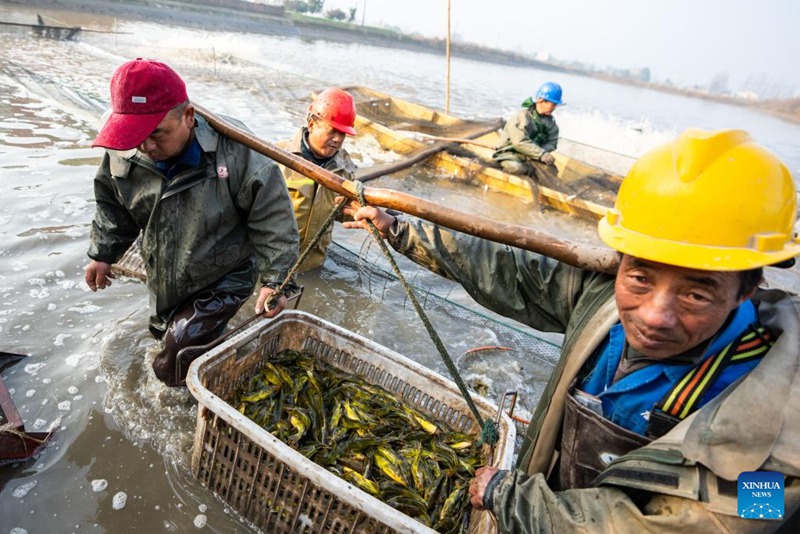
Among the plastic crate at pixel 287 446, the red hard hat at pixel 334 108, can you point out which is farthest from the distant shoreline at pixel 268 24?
the plastic crate at pixel 287 446

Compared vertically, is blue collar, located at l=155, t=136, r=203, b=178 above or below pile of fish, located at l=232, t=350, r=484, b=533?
above

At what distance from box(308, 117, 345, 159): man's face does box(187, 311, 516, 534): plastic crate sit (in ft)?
6.23

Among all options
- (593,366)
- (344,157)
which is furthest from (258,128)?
(593,366)

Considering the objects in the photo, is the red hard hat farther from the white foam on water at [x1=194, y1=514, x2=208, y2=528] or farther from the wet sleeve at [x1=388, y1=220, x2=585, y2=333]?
the white foam on water at [x1=194, y1=514, x2=208, y2=528]

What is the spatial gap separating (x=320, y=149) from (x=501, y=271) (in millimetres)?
2969

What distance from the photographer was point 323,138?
4.58 meters

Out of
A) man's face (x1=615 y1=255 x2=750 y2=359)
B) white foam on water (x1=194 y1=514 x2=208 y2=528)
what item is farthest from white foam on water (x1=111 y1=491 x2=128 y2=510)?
man's face (x1=615 y1=255 x2=750 y2=359)

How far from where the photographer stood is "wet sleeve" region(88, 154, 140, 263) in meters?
3.23

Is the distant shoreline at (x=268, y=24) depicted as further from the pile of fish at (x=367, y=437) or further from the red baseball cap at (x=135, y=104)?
the pile of fish at (x=367, y=437)

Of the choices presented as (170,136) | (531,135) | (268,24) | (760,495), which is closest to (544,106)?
(531,135)

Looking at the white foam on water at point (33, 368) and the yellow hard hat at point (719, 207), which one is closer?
the yellow hard hat at point (719, 207)

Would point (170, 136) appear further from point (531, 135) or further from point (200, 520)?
point (531, 135)

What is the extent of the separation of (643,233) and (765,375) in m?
0.51

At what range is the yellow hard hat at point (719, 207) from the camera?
52.9 inches
